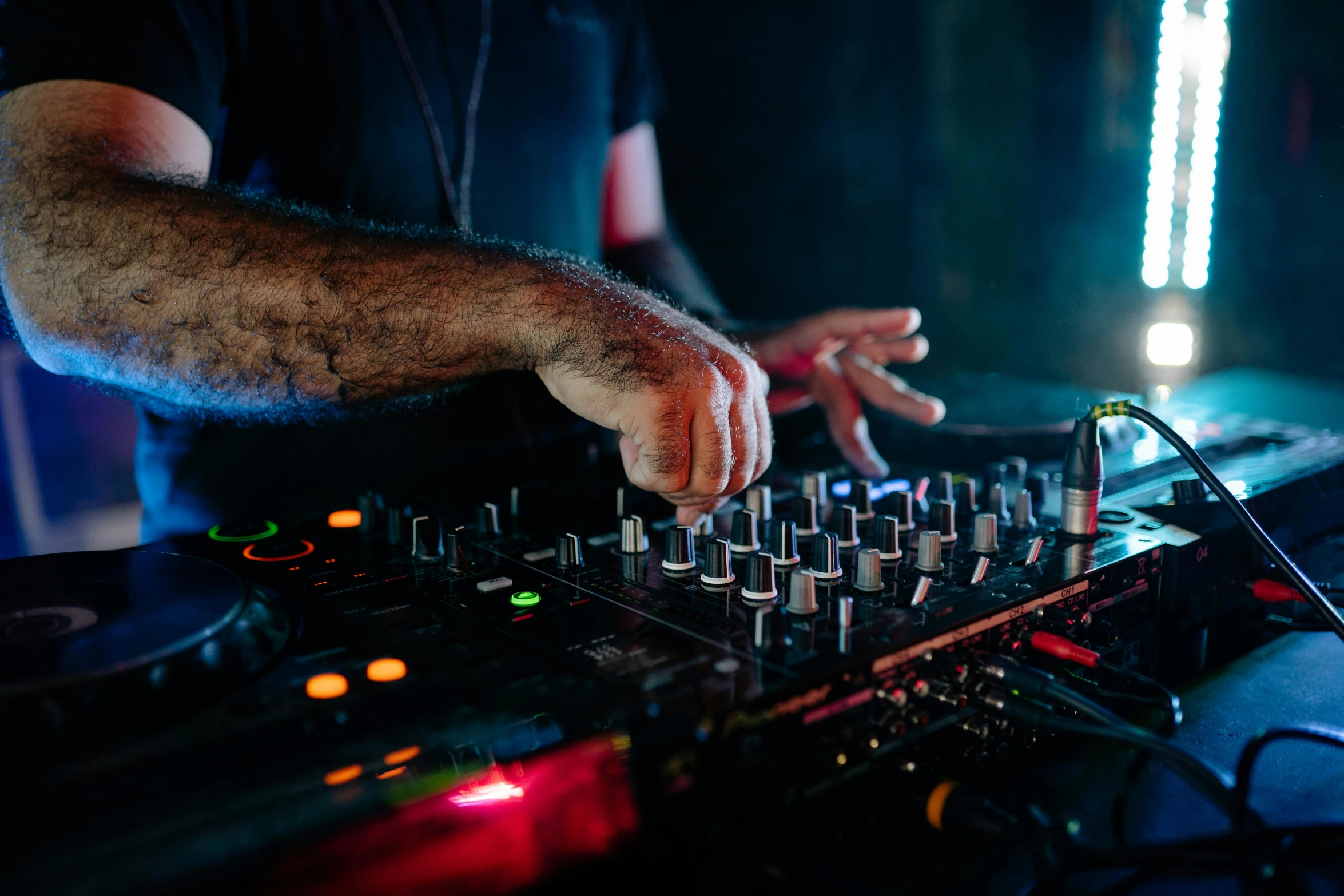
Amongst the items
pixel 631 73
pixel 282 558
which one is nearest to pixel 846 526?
pixel 282 558

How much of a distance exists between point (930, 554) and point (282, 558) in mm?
605

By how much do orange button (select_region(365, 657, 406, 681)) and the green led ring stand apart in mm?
373

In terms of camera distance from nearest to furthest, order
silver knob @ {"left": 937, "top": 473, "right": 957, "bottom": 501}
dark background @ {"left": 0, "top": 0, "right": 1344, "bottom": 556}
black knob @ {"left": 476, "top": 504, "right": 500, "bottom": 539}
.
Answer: black knob @ {"left": 476, "top": 504, "right": 500, "bottom": 539}, silver knob @ {"left": 937, "top": 473, "right": 957, "bottom": 501}, dark background @ {"left": 0, "top": 0, "right": 1344, "bottom": 556}

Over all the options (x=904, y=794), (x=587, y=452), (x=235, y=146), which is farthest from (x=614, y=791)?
(x=235, y=146)

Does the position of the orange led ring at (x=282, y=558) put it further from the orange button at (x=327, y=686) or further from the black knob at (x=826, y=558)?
the black knob at (x=826, y=558)

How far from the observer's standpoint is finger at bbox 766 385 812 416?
142 centimetres

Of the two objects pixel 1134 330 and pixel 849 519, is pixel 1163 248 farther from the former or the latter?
pixel 849 519

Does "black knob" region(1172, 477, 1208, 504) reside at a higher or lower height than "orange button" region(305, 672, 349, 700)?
higher

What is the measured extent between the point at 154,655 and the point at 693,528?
0.50 metres

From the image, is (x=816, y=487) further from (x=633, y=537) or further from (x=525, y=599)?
(x=525, y=599)

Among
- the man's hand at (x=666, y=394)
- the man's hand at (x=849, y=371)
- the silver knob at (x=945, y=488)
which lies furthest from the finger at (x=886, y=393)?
the man's hand at (x=666, y=394)

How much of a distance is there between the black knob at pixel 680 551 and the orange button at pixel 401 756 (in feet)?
1.16

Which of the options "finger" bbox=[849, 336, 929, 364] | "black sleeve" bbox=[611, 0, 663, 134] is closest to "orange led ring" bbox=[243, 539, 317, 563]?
"finger" bbox=[849, 336, 929, 364]

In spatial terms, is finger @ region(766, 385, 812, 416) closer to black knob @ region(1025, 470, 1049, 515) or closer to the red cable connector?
black knob @ region(1025, 470, 1049, 515)
